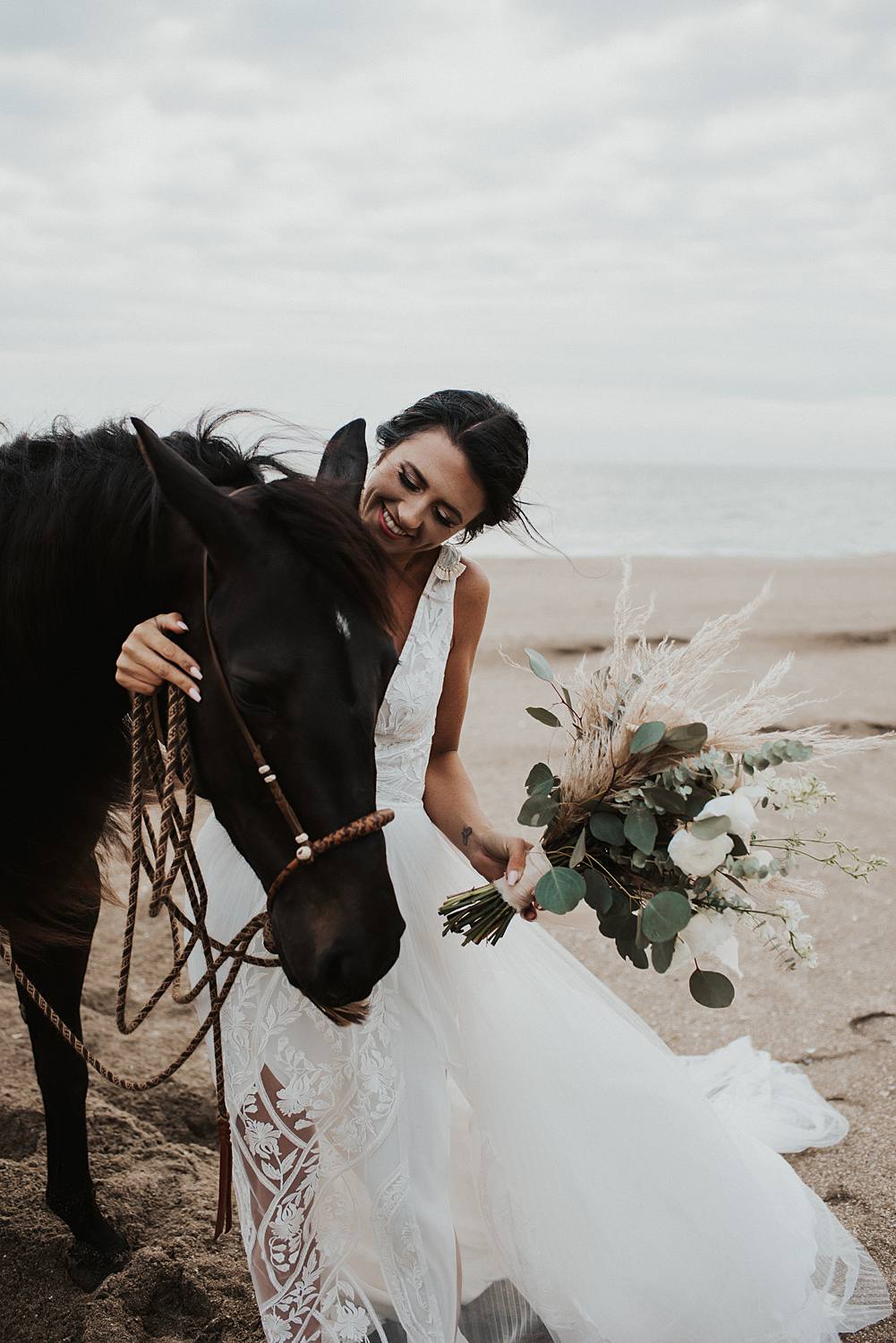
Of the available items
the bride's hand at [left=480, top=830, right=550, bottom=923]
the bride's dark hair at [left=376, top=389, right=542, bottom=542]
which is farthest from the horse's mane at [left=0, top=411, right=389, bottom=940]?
the bride's hand at [left=480, top=830, right=550, bottom=923]

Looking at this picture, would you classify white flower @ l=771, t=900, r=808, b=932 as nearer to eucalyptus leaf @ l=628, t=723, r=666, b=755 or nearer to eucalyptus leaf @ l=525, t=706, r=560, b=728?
eucalyptus leaf @ l=628, t=723, r=666, b=755

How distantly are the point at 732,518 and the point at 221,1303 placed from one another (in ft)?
127

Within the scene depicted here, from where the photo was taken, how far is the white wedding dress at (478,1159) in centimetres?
191

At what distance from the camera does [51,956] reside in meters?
2.44

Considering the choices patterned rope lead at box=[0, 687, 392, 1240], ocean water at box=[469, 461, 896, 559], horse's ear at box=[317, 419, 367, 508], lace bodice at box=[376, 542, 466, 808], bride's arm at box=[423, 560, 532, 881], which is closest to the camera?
patterned rope lead at box=[0, 687, 392, 1240]

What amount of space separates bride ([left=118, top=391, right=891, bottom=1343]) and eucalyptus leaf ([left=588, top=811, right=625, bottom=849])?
0.49ft

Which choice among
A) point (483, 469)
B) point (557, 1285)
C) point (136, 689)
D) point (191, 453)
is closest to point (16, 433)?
point (191, 453)

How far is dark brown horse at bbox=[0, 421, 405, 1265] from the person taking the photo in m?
1.54

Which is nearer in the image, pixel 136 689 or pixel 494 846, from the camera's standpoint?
pixel 136 689

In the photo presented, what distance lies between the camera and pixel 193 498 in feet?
5.22

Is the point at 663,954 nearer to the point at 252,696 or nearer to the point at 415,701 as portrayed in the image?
the point at 415,701

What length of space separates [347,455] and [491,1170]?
1561 mm

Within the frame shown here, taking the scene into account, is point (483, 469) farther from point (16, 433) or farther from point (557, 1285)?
point (557, 1285)

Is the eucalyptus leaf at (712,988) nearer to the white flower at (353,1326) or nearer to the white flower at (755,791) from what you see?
the white flower at (755,791)
